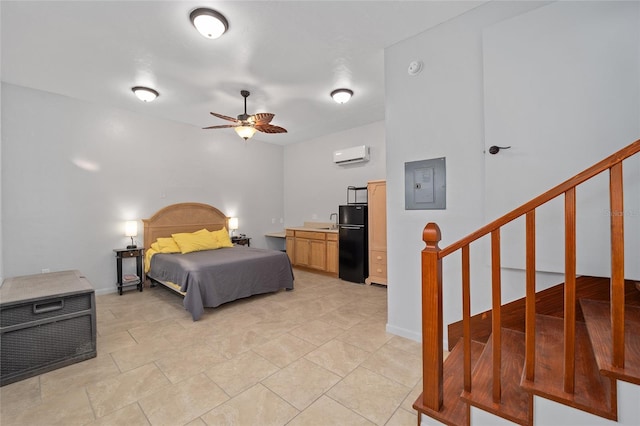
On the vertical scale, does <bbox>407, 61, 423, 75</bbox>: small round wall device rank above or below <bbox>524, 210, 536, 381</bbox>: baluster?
above

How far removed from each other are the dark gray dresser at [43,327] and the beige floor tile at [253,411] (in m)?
1.46

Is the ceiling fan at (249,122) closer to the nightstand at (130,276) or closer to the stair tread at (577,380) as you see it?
the nightstand at (130,276)

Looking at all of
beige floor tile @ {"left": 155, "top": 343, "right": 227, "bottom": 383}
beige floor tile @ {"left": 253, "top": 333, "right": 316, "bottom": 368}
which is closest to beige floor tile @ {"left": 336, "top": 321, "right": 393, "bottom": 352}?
beige floor tile @ {"left": 253, "top": 333, "right": 316, "bottom": 368}

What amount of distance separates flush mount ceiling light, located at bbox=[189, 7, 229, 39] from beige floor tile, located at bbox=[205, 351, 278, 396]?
8.98 ft

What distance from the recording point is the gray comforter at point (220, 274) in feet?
10.7

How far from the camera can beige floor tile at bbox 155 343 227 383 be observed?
83.0 inches

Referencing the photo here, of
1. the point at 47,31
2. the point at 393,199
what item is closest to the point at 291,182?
the point at 393,199

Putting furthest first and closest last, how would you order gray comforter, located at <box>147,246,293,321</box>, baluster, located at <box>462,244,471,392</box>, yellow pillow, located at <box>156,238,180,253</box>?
yellow pillow, located at <box>156,238,180,253</box> < gray comforter, located at <box>147,246,293,321</box> < baluster, located at <box>462,244,471,392</box>

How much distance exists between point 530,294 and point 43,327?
10.7ft

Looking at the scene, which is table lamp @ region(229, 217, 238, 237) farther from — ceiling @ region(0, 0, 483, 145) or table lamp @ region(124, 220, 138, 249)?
ceiling @ region(0, 0, 483, 145)

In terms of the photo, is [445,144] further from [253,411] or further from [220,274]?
[220,274]

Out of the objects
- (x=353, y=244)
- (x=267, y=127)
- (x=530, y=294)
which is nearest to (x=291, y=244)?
(x=353, y=244)

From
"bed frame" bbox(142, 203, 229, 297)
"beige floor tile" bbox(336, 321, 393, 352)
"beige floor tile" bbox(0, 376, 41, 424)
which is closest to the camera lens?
"beige floor tile" bbox(0, 376, 41, 424)

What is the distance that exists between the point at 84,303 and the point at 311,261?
12.2 ft
